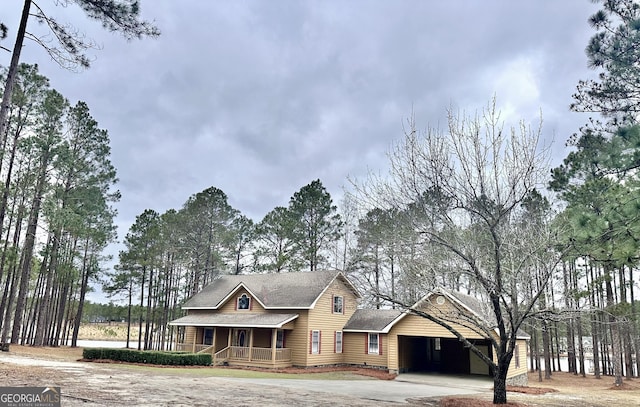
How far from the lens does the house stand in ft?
77.9

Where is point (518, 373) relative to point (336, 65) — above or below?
below

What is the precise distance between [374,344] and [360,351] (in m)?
1.05

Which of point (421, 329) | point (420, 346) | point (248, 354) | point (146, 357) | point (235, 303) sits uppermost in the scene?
point (235, 303)

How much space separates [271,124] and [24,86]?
15.2 metres

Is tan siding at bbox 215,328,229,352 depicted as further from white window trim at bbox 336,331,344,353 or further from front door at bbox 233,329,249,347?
white window trim at bbox 336,331,344,353

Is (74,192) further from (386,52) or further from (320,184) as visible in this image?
(386,52)

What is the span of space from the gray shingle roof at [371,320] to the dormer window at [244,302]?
20.2 feet

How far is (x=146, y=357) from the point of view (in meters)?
21.3

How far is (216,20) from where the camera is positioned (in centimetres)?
1733

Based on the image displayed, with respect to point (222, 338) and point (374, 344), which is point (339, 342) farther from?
point (222, 338)

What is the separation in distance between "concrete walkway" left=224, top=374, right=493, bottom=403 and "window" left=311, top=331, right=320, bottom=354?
4.88 meters

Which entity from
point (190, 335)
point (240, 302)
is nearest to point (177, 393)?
point (240, 302)

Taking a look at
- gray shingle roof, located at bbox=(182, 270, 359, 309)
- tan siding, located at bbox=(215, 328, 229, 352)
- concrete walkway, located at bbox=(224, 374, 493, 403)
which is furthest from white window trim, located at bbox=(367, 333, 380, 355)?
tan siding, located at bbox=(215, 328, 229, 352)

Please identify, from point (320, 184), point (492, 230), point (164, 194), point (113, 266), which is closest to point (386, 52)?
point (492, 230)
